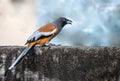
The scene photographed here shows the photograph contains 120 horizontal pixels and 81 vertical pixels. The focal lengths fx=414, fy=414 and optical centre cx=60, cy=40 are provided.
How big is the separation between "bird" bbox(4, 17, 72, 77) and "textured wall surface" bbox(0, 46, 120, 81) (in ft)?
0.19

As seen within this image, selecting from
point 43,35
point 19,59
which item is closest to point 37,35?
point 43,35

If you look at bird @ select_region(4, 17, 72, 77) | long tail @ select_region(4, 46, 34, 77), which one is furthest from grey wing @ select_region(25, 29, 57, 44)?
long tail @ select_region(4, 46, 34, 77)

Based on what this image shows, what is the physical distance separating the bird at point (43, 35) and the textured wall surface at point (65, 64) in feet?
0.19

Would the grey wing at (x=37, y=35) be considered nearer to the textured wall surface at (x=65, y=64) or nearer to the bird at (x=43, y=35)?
the bird at (x=43, y=35)

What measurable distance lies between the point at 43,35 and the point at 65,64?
1.98 ft

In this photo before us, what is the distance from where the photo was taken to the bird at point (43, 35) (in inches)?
184

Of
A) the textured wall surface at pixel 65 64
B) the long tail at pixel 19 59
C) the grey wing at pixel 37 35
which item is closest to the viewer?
the textured wall surface at pixel 65 64

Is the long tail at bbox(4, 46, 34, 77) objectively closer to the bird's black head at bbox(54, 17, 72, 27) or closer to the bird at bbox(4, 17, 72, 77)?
the bird at bbox(4, 17, 72, 77)

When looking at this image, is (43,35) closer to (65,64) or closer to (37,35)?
(37,35)

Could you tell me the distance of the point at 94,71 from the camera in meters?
4.39

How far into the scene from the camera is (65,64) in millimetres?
4496

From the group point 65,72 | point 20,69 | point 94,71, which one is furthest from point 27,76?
point 94,71

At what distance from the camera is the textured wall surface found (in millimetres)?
4379

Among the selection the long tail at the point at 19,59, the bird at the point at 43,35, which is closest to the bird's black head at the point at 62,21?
the bird at the point at 43,35
